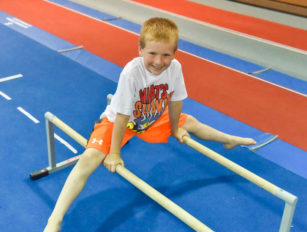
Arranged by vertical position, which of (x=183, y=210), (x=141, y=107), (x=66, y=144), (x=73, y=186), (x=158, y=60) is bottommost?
(x=66, y=144)

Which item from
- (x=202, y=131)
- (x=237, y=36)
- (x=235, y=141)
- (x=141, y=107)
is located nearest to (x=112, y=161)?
(x=141, y=107)

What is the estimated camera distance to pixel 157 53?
181 cm

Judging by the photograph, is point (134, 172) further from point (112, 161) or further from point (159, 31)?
point (159, 31)

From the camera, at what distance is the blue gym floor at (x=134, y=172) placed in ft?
7.17

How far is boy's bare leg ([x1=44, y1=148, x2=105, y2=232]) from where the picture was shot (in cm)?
190

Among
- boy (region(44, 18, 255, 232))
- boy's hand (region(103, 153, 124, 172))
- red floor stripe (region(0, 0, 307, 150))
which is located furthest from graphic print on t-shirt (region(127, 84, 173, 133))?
red floor stripe (region(0, 0, 307, 150))

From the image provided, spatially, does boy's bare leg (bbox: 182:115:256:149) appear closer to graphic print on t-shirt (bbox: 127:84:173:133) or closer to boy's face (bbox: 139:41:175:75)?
graphic print on t-shirt (bbox: 127:84:173:133)

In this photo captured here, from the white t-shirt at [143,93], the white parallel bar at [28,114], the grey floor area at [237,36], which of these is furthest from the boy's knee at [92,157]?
the grey floor area at [237,36]

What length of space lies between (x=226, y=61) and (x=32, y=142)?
2.57 metres

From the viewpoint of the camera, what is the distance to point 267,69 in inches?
169

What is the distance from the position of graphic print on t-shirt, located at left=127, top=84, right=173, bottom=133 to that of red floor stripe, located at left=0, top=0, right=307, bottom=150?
1349 millimetres

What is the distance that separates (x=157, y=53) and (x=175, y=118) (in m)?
0.55

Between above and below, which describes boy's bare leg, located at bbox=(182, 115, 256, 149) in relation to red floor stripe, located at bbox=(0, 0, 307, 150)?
above

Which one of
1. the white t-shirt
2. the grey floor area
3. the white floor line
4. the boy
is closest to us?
the boy
